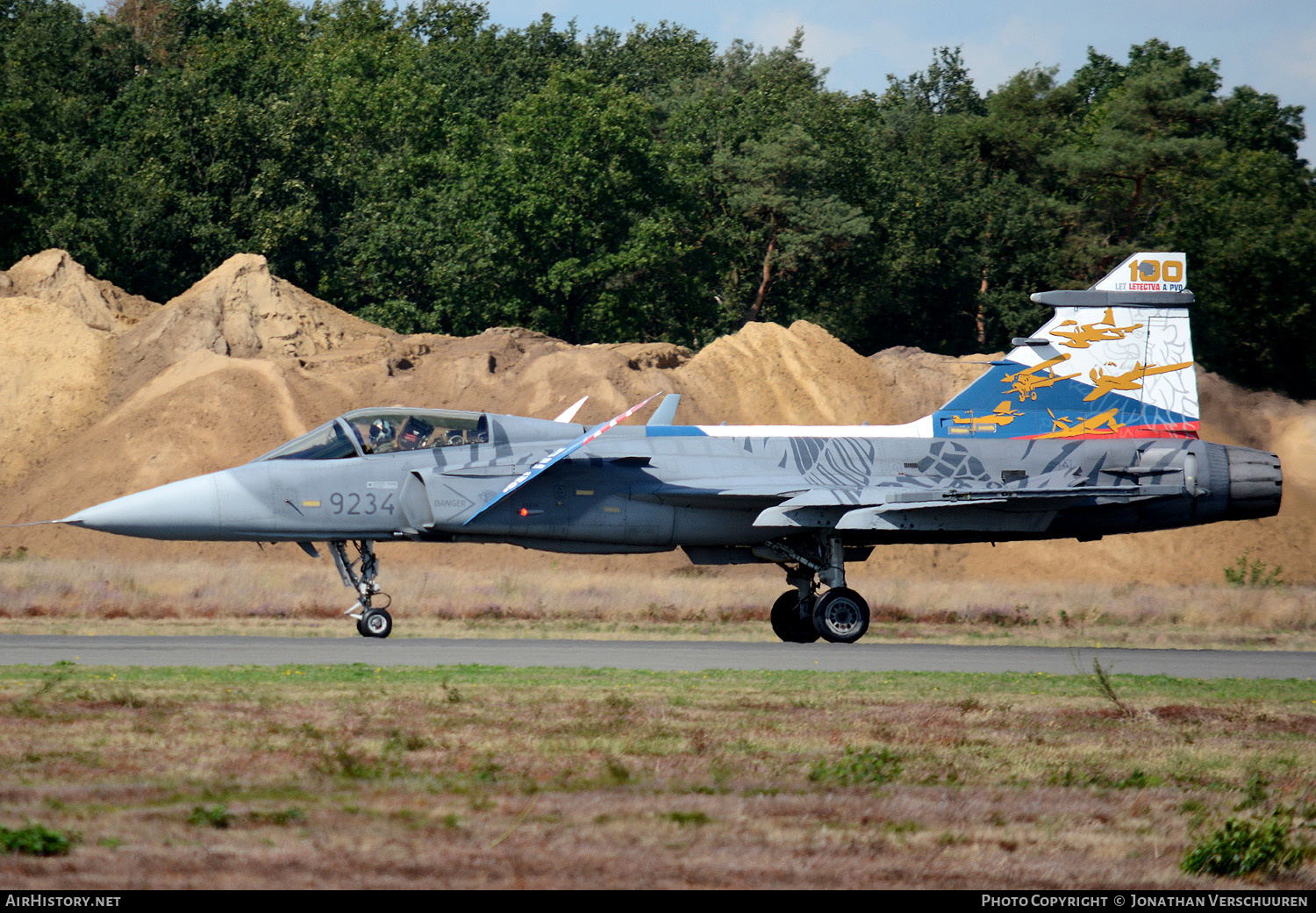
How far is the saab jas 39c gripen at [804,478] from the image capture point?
56.4ft

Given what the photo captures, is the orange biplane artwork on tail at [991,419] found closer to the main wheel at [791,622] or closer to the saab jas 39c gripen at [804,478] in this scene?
the saab jas 39c gripen at [804,478]

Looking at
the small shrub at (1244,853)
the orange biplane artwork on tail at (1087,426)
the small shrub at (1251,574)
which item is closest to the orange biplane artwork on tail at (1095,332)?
the orange biplane artwork on tail at (1087,426)

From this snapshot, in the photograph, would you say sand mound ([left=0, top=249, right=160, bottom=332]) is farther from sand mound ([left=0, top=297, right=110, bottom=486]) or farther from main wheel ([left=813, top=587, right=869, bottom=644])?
main wheel ([left=813, top=587, right=869, bottom=644])

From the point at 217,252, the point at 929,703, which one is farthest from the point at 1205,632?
the point at 217,252

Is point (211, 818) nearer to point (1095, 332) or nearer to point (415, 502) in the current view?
point (415, 502)

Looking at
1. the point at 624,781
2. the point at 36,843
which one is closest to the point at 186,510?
the point at 624,781

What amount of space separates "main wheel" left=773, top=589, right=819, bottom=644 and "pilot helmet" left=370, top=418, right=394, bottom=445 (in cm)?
602

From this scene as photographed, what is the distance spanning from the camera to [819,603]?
18312mm

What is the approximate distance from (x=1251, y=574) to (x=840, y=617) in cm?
2068

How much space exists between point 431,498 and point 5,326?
1096 inches

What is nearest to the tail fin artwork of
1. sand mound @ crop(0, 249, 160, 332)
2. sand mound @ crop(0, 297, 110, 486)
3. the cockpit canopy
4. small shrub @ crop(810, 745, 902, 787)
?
the cockpit canopy

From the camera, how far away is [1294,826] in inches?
274

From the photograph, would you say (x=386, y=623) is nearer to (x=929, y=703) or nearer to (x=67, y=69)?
(x=929, y=703)

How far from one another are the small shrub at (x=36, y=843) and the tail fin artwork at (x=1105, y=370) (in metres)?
15.8
